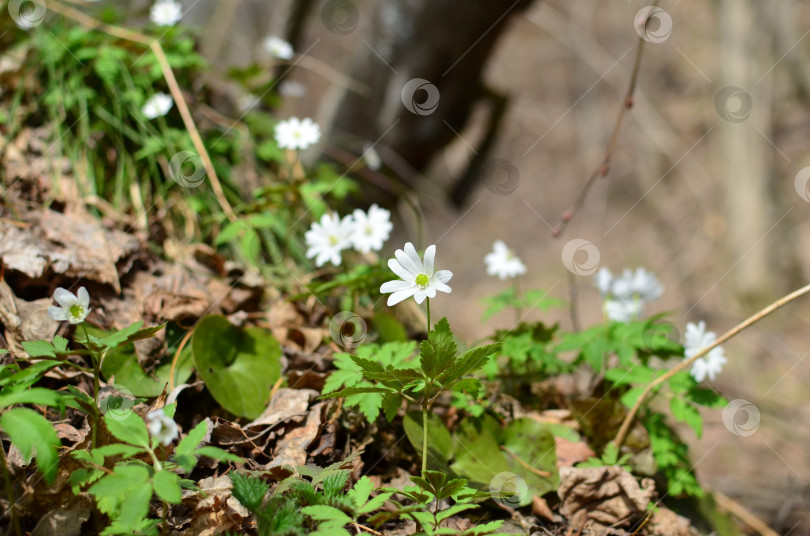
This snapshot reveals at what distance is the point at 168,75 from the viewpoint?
2.38 m

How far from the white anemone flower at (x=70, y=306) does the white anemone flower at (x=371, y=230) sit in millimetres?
766

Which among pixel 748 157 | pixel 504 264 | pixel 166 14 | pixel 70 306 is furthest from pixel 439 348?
pixel 748 157

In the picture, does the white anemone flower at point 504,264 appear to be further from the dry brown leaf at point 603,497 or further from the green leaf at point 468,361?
the green leaf at point 468,361

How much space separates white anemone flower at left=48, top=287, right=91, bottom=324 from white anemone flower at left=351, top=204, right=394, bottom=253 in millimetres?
766

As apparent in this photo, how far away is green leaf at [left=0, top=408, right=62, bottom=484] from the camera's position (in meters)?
0.99

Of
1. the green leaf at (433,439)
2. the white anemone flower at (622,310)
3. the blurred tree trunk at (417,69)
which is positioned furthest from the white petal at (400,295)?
the blurred tree trunk at (417,69)

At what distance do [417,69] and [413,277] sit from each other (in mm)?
1997

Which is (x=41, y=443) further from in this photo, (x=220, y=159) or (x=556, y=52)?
(x=556, y=52)

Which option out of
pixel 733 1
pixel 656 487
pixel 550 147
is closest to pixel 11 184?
pixel 656 487

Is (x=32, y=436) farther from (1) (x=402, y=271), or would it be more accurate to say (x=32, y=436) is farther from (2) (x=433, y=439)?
(2) (x=433, y=439)

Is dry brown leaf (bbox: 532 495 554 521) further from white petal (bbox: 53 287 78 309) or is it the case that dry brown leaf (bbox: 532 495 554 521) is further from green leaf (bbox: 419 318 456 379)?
white petal (bbox: 53 287 78 309)

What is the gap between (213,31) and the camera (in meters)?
3.23

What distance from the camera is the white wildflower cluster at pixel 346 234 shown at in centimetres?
181

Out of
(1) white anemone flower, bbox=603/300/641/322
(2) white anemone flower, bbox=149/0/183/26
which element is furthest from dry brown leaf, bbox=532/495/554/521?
(2) white anemone flower, bbox=149/0/183/26
